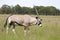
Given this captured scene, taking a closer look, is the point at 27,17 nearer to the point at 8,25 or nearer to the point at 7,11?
the point at 8,25

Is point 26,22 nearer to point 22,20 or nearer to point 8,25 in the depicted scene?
point 22,20

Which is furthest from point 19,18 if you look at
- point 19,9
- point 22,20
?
point 19,9

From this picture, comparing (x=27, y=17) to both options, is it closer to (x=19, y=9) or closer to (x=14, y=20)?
(x=14, y=20)

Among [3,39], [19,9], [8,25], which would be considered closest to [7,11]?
[19,9]

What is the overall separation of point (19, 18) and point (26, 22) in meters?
0.52

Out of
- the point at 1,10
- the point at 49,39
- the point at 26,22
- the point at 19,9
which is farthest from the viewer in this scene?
the point at 1,10

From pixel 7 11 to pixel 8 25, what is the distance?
32353 mm

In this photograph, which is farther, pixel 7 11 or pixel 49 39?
pixel 7 11

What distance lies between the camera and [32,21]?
13.7 m

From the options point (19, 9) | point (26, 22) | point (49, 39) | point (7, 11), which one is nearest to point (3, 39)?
point (49, 39)

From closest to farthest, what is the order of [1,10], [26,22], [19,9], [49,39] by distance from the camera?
[49,39]
[26,22]
[19,9]
[1,10]

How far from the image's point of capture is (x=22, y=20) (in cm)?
1351

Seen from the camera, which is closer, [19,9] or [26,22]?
[26,22]

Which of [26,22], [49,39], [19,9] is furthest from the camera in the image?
[19,9]
